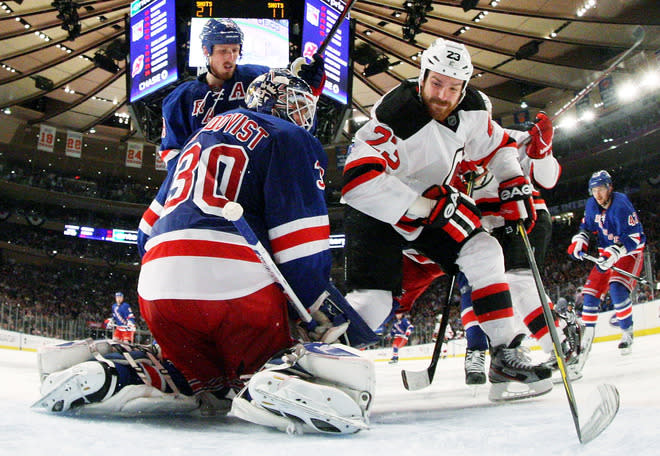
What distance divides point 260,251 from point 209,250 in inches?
5.6

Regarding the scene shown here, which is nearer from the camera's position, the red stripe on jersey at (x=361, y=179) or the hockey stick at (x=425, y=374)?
the red stripe on jersey at (x=361, y=179)

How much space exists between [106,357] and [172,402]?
233mm

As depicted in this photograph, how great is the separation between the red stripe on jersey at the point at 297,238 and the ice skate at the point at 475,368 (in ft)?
4.25

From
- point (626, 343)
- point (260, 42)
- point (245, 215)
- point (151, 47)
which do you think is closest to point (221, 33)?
point (245, 215)

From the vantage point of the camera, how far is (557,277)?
16047mm

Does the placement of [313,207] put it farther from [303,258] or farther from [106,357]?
[106,357]

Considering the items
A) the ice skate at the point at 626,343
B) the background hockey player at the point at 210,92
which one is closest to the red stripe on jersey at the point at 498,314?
the background hockey player at the point at 210,92

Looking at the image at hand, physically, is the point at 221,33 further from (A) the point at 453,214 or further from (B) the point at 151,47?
(B) the point at 151,47

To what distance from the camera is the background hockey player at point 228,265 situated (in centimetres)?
159

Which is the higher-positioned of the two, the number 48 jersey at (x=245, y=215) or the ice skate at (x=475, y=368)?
the number 48 jersey at (x=245, y=215)

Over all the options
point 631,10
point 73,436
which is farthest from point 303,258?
point 631,10

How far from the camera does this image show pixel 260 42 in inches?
303

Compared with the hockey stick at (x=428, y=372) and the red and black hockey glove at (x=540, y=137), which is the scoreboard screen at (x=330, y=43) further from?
the hockey stick at (x=428, y=372)

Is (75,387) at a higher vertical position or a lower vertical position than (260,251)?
lower
